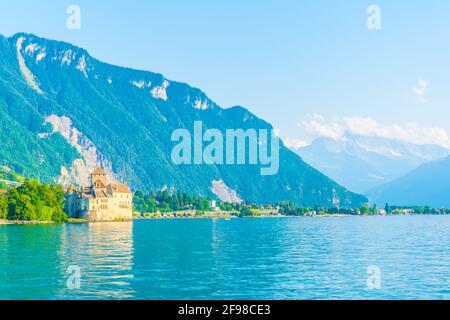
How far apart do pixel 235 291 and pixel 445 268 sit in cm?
2957

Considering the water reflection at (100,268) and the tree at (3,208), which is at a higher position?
the tree at (3,208)

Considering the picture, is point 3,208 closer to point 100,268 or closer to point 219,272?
point 100,268

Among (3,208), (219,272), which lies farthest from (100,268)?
(3,208)

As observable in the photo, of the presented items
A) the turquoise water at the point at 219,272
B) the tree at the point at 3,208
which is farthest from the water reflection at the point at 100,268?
the tree at the point at 3,208

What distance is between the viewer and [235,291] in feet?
173

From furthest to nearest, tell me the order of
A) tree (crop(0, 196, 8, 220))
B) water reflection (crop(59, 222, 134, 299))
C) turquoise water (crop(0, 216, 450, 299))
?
tree (crop(0, 196, 8, 220)) < turquoise water (crop(0, 216, 450, 299)) < water reflection (crop(59, 222, 134, 299))

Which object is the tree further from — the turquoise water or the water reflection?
the turquoise water

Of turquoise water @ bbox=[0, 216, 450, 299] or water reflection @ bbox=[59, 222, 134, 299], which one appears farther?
turquoise water @ bbox=[0, 216, 450, 299]

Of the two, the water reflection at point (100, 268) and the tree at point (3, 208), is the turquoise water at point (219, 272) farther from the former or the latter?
the tree at point (3, 208)

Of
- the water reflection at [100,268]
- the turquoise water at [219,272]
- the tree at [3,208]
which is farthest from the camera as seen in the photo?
the tree at [3,208]

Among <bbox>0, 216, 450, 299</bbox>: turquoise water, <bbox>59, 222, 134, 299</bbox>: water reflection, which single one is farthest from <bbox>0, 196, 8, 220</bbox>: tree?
<bbox>0, 216, 450, 299</bbox>: turquoise water

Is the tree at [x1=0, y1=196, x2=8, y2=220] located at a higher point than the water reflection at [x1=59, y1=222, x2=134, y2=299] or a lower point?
higher

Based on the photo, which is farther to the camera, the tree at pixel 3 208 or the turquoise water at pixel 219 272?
the tree at pixel 3 208

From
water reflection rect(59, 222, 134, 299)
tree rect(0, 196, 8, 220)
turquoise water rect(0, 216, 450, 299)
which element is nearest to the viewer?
water reflection rect(59, 222, 134, 299)
